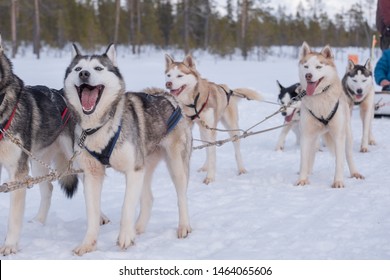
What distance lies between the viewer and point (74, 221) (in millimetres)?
3496

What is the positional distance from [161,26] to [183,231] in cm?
2746

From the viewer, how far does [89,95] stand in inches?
106

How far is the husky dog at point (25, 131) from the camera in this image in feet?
9.05

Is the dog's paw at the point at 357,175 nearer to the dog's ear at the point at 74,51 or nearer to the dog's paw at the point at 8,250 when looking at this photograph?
the dog's ear at the point at 74,51

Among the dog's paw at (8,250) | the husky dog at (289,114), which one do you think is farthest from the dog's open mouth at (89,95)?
the husky dog at (289,114)

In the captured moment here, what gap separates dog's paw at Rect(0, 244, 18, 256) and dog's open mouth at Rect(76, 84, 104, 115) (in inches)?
32.0

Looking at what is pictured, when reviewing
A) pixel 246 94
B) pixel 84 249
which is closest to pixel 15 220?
pixel 84 249

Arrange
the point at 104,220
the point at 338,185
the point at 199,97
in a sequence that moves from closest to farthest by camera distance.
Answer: the point at 104,220
the point at 338,185
the point at 199,97

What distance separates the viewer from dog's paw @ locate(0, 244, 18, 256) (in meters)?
2.73

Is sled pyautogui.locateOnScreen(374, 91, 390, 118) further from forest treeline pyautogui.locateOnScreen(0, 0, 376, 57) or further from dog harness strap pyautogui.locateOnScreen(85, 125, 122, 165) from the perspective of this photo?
forest treeline pyautogui.locateOnScreen(0, 0, 376, 57)

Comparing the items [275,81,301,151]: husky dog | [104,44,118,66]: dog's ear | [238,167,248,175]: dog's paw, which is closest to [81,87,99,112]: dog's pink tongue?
[104,44,118,66]: dog's ear

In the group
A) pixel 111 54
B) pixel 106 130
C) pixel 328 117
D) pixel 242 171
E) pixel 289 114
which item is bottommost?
pixel 242 171

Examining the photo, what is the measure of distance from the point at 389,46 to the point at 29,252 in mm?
8058

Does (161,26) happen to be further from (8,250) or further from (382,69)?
(8,250)
